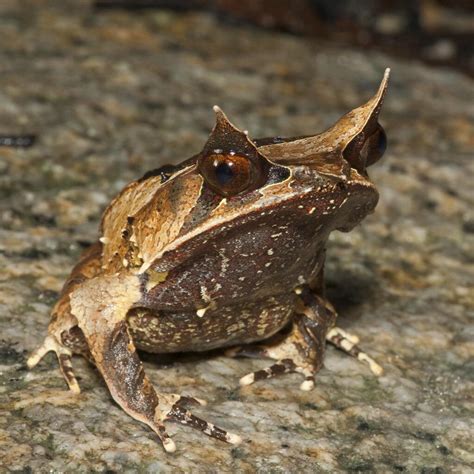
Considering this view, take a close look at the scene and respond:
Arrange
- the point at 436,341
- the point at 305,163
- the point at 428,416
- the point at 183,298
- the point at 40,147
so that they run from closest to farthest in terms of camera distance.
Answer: the point at 305,163 < the point at 183,298 < the point at 428,416 < the point at 436,341 < the point at 40,147

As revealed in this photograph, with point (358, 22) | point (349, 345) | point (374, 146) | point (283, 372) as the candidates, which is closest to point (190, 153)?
point (349, 345)

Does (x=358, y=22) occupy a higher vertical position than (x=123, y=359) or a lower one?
higher

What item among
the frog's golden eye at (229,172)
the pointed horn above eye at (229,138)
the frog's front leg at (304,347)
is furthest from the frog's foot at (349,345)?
the pointed horn above eye at (229,138)

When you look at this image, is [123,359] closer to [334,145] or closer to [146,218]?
[146,218]

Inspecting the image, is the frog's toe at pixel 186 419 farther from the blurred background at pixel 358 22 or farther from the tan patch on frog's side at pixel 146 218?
the blurred background at pixel 358 22

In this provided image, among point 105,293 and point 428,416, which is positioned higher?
point 105,293

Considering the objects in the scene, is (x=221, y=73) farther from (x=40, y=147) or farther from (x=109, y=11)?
(x=40, y=147)

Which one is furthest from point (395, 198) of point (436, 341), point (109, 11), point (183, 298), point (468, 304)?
point (109, 11)
